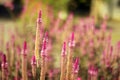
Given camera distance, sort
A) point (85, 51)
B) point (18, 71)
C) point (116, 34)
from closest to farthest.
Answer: point (18, 71) → point (85, 51) → point (116, 34)

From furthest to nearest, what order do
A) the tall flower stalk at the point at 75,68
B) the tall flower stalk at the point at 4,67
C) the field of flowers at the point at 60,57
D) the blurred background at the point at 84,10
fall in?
the blurred background at the point at 84,10, the tall flower stalk at the point at 4,67, the field of flowers at the point at 60,57, the tall flower stalk at the point at 75,68

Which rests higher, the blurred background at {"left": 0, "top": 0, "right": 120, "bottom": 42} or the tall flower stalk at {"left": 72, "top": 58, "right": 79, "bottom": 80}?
the tall flower stalk at {"left": 72, "top": 58, "right": 79, "bottom": 80}

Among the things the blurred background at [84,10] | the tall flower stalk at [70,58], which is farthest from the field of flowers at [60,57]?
the blurred background at [84,10]

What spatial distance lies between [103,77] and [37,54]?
1.66 m

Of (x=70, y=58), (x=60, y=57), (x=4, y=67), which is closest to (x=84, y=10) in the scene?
(x=60, y=57)

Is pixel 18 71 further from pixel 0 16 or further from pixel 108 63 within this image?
pixel 0 16

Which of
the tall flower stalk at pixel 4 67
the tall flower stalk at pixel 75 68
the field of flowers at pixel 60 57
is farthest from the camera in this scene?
the tall flower stalk at pixel 4 67

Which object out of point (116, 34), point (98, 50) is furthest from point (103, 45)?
point (116, 34)

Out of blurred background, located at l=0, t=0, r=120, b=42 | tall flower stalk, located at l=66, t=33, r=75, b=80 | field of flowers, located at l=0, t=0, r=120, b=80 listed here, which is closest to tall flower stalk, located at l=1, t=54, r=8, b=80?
field of flowers, located at l=0, t=0, r=120, b=80

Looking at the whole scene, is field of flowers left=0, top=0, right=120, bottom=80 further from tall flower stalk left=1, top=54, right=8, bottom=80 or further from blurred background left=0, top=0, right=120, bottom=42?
blurred background left=0, top=0, right=120, bottom=42

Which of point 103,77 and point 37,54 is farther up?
point 37,54

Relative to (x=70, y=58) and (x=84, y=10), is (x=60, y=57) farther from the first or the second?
(x=84, y=10)

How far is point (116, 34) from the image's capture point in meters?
15.1

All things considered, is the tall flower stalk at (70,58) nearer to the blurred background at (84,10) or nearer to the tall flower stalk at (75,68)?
the tall flower stalk at (75,68)
